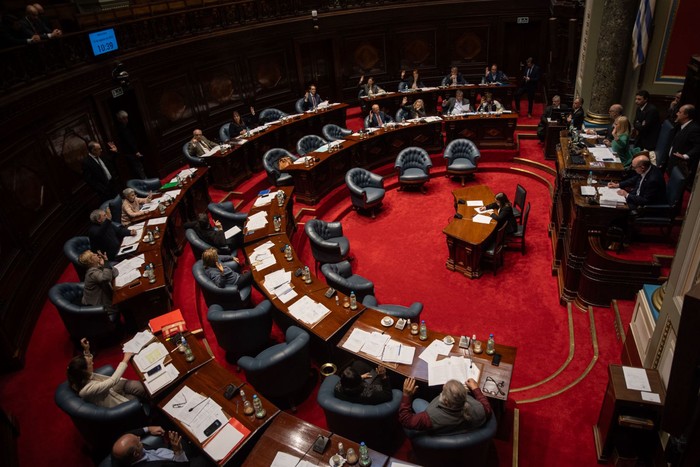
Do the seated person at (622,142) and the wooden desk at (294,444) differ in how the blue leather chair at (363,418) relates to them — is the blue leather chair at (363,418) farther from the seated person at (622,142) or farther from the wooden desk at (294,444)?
the seated person at (622,142)

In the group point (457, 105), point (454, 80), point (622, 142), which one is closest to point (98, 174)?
point (457, 105)

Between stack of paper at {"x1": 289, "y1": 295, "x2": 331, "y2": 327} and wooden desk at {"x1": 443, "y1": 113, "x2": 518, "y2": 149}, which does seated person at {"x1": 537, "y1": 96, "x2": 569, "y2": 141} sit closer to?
wooden desk at {"x1": 443, "y1": 113, "x2": 518, "y2": 149}

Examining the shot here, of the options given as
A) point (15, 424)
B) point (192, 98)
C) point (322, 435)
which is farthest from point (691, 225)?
point (192, 98)

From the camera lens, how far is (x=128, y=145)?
9359 mm

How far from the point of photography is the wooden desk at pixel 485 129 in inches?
448

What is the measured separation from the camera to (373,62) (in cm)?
1480

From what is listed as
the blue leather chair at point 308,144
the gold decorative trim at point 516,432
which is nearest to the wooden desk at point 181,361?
the gold decorative trim at point 516,432

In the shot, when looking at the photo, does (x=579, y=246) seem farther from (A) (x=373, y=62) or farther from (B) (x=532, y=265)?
(A) (x=373, y=62)

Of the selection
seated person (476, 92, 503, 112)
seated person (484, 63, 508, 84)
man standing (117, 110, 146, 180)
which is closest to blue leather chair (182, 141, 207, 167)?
man standing (117, 110, 146, 180)

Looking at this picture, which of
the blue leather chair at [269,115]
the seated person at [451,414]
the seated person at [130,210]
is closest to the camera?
the seated person at [451,414]

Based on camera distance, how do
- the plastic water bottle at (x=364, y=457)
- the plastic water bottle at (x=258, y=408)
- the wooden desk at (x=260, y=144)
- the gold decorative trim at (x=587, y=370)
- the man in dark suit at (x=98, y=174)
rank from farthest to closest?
the wooden desk at (x=260, y=144) → the man in dark suit at (x=98, y=174) → the gold decorative trim at (x=587, y=370) → the plastic water bottle at (x=258, y=408) → the plastic water bottle at (x=364, y=457)

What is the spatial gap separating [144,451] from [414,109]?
1018 centimetres

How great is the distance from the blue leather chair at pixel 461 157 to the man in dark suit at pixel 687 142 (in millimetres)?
3988

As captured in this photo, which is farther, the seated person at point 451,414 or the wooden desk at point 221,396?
the wooden desk at point 221,396
